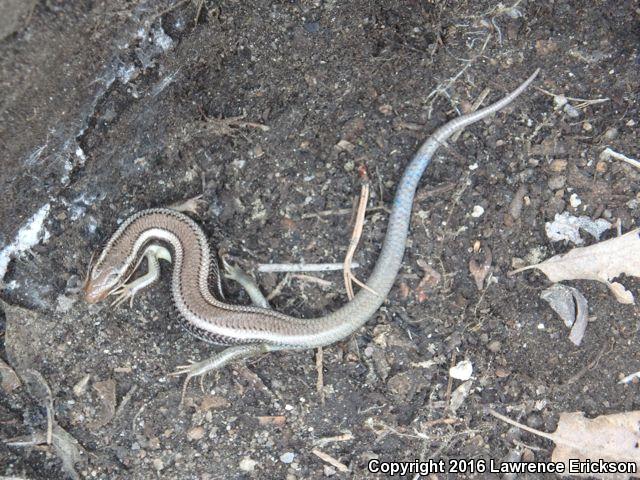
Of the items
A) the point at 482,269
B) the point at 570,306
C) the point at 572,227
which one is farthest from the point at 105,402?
the point at 572,227

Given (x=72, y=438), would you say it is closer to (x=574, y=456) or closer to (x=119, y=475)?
(x=119, y=475)

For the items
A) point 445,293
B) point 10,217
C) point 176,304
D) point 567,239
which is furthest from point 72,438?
point 567,239

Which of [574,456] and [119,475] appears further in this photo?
[119,475]

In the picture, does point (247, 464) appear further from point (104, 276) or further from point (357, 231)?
point (357, 231)

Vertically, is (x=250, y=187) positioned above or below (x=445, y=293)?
above

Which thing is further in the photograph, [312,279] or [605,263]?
[312,279]

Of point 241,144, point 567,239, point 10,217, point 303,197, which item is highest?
point 10,217

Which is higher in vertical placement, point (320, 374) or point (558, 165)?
point (558, 165)
